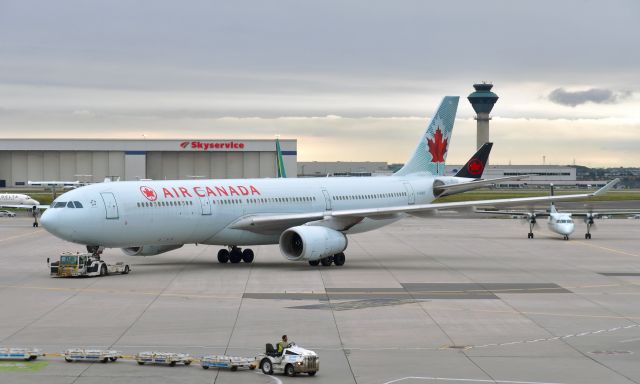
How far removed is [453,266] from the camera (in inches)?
1886

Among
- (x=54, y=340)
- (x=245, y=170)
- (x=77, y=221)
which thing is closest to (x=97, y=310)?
(x=54, y=340)

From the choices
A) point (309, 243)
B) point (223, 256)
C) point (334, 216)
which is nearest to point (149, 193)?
point (223, 256)

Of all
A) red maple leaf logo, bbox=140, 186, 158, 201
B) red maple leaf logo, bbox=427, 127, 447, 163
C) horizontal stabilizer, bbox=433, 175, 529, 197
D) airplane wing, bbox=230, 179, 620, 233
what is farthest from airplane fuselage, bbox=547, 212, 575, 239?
red maple leaf logo, bbox=140, 186, 158, 201

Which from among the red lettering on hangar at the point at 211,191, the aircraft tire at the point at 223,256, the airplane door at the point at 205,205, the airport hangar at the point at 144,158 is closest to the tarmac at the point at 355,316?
the aircraft tire at the point at 223,256

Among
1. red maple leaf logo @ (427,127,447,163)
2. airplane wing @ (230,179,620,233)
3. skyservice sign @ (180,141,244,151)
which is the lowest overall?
airplane wing @ (230,179,620,233)

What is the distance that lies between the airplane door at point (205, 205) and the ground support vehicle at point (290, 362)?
23.5 meters

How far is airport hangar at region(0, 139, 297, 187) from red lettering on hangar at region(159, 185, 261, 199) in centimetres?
9735

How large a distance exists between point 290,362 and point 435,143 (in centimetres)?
4108

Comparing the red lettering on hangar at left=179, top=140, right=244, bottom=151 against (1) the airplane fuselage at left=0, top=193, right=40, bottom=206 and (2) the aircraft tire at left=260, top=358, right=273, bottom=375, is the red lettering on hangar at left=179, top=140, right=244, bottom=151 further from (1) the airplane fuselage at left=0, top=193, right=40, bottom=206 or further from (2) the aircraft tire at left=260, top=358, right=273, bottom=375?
(2) the aircraft tire at left=260, top=358, right=273, bottom=375

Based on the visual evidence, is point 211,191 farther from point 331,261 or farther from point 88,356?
point 88,356

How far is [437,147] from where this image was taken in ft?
203

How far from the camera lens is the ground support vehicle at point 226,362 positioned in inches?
891

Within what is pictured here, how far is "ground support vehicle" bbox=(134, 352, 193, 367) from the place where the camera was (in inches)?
910

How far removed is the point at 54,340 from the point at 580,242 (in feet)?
152
